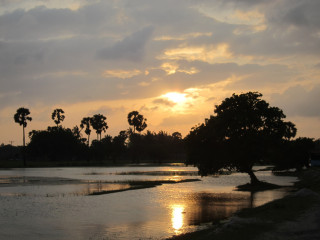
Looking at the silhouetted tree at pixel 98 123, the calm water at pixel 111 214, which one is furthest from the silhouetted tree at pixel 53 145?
the calm water at pixel 111 214

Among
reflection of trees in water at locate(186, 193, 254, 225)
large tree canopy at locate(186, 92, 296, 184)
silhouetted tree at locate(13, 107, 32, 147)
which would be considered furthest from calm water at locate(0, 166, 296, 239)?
silhouetted tree at locate(13, 107, 32, 147)

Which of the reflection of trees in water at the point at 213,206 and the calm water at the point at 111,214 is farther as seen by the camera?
the reflection of trees in water at the point at 213,206

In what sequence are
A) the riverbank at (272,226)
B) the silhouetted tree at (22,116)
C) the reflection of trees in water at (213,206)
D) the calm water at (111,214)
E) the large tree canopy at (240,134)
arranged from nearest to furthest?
1. the riverbank at (272,226)
2. the calm water at (111,214)
3. the reflection of trees in water at (213,206)
4. the large tree canopy at (240,134)
5. the silhouetted tree at (22,116)

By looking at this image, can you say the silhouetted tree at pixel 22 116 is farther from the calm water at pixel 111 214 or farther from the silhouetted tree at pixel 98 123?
the calm water at pixel 111 214

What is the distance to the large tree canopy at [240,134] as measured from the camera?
54.5 metres

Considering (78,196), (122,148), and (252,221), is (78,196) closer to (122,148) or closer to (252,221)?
(252,221)

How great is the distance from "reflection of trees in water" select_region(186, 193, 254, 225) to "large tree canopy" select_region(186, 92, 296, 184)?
10.6 m

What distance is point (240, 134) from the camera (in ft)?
183

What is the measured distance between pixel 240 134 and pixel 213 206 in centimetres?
2095

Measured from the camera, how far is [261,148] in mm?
54156

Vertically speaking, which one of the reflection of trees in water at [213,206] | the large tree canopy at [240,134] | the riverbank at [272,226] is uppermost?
the large tree canopy at [240,134]

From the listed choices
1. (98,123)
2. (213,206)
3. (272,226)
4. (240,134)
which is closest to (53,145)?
(98,123)

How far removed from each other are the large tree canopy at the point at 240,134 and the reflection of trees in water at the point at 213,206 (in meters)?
10.6

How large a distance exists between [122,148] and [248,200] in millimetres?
153496
